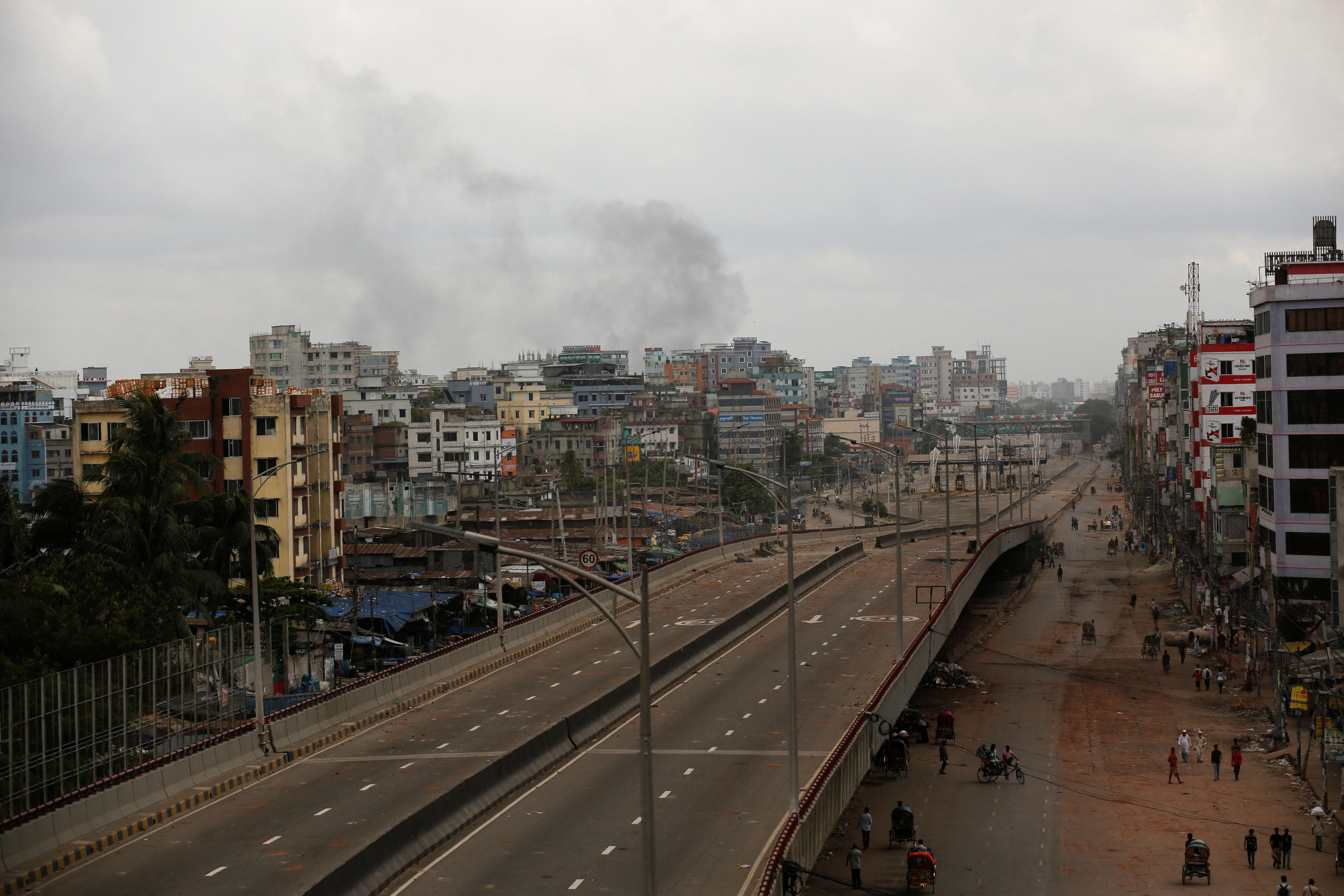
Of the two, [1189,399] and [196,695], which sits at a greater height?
[1189,399]

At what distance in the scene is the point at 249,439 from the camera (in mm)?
84875

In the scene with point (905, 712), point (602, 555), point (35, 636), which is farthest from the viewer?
point (602, 555)

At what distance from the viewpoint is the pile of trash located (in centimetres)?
7231

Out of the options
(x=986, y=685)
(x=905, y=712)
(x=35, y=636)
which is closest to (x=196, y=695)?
(x=35, y=636)

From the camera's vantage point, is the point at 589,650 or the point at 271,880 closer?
the point at 271,880

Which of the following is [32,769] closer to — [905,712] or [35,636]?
[35,636]

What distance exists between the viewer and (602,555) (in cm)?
10769

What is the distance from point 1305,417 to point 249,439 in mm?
56748

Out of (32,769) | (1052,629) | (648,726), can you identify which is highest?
(648,726)

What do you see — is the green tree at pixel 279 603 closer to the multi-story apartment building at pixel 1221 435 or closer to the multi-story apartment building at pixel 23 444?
the multi-story apartment building at pixel 1221 435

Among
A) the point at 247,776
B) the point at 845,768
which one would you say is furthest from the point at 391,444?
the point at 845,768

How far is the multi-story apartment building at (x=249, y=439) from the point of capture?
276 ft

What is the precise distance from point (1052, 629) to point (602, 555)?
32.8 metres

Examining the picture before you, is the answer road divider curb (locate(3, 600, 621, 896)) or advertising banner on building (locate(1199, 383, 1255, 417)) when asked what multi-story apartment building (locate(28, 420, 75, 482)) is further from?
advertising banner on building (locate(1199, 383, 1255, 417))
